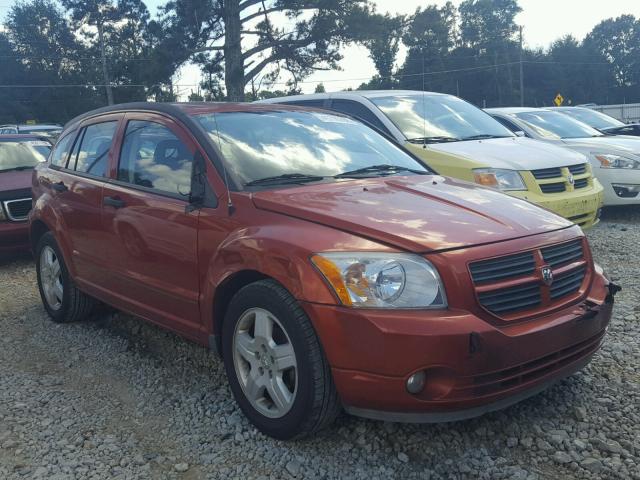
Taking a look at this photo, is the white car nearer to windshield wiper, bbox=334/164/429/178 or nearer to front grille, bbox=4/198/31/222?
windshield wiper, bbox=334/164/429/178

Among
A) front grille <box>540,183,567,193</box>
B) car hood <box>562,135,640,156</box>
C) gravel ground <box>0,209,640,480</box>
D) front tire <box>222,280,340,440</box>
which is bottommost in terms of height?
gravel ground <box>0,209,640,480</box>

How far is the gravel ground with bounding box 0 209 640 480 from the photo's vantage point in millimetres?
2896

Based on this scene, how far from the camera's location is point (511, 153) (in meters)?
6.68

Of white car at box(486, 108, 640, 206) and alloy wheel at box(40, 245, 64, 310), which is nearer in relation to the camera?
alloy wheel at box(40, 245, 64, 310)

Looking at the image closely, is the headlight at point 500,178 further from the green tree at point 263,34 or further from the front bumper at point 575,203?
the green tree at point 263,34

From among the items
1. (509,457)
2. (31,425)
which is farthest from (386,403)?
(31,425)

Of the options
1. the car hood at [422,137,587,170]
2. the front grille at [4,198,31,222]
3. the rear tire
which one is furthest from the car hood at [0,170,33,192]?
the car hood at [422,137,587,170]

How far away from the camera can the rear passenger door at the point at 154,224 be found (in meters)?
3.66

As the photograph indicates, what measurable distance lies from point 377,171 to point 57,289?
294 centimetres

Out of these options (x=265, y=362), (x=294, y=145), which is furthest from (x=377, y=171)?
(x=265, y=362)

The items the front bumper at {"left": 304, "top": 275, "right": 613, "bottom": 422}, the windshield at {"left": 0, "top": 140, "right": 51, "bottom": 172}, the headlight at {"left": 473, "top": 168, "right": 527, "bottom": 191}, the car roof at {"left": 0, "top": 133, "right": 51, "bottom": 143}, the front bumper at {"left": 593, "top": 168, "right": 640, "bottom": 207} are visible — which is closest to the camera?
the front bumper at {"left": 304, "top": 275, "right": 613, "bottom": 422}

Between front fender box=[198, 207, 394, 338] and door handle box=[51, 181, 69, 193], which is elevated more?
door handle box=[51, 181, 69, 193]

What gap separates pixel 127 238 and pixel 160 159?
1.79 feet

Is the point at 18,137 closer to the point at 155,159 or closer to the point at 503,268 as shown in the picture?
the point at 155,159
